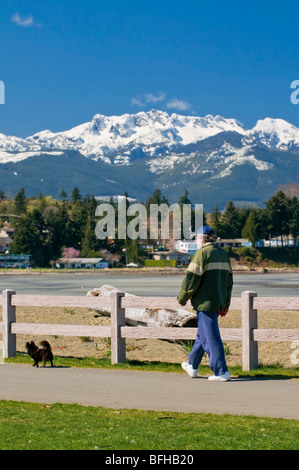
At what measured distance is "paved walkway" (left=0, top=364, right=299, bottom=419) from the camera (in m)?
9.05

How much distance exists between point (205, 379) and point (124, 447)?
4.49m

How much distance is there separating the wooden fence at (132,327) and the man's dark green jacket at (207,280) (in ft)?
4.33

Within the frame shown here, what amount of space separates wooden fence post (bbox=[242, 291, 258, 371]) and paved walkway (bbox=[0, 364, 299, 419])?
2.76 feet

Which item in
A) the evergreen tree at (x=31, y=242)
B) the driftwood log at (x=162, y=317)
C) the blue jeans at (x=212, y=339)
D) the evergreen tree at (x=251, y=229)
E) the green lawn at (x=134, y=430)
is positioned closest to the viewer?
the green lawn at (x=134, y=430)

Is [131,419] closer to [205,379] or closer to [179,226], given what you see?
[205,379]

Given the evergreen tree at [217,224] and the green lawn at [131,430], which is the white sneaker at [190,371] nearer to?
the green lawn at [131,430]

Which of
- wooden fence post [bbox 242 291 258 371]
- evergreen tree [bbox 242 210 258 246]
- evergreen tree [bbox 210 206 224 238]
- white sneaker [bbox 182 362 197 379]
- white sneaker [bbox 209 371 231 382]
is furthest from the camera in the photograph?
evergreen tree [bbox 210 206 224 238]

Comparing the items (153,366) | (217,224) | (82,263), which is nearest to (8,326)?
(153,366)

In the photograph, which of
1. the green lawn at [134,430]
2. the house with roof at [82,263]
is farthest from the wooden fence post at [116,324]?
the house with roof at [82,263]

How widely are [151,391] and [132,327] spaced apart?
8.33ft

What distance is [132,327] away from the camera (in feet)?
41.3

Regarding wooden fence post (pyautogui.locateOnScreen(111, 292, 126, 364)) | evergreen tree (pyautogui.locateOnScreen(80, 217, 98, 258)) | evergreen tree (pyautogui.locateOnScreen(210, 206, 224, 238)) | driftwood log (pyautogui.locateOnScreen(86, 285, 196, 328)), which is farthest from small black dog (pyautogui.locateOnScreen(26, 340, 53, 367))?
evergreen tree (pyautogui.locateOnScreen(210, 206, 224, 238))

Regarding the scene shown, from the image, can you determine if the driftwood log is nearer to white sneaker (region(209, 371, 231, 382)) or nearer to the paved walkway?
the paved walkway

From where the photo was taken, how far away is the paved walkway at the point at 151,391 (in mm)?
9055
